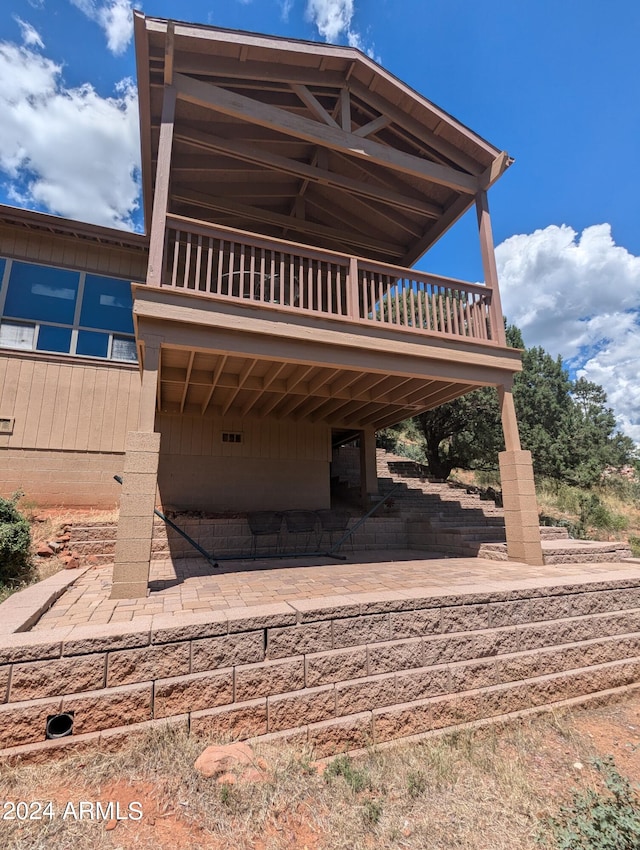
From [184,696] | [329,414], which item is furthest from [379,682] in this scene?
[329,414]

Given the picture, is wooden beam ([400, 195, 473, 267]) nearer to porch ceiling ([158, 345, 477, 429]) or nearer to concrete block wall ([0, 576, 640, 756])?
porch ceiling ([158, 345, 477, 429])

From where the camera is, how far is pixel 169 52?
187 inches

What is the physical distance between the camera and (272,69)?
224 inches

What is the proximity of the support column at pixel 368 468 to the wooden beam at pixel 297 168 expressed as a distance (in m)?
4.56

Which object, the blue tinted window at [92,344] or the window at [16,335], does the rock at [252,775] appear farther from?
the window at [16,335]

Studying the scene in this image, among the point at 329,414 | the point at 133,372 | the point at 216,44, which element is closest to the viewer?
the point at 216,44

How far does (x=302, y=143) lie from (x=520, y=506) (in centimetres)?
664

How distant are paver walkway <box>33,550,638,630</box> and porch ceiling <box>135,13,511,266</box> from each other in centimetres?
571

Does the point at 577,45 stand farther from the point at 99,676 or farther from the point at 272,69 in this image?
the point at 99,676

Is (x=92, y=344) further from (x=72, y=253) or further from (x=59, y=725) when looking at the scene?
(x=59, y=725)

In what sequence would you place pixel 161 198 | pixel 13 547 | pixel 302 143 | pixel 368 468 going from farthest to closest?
pixel 368 468 → pixel 302 143 → pixel 13 547 → pixel 161 198

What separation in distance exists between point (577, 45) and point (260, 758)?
35.0 feet

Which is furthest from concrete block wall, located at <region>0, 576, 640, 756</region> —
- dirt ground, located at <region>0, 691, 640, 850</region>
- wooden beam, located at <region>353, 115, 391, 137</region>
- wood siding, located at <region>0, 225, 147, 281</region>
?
wood siding, located at <region>0, 225, 147, 281</region>

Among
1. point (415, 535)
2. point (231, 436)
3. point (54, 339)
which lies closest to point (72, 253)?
point (54, 339)
